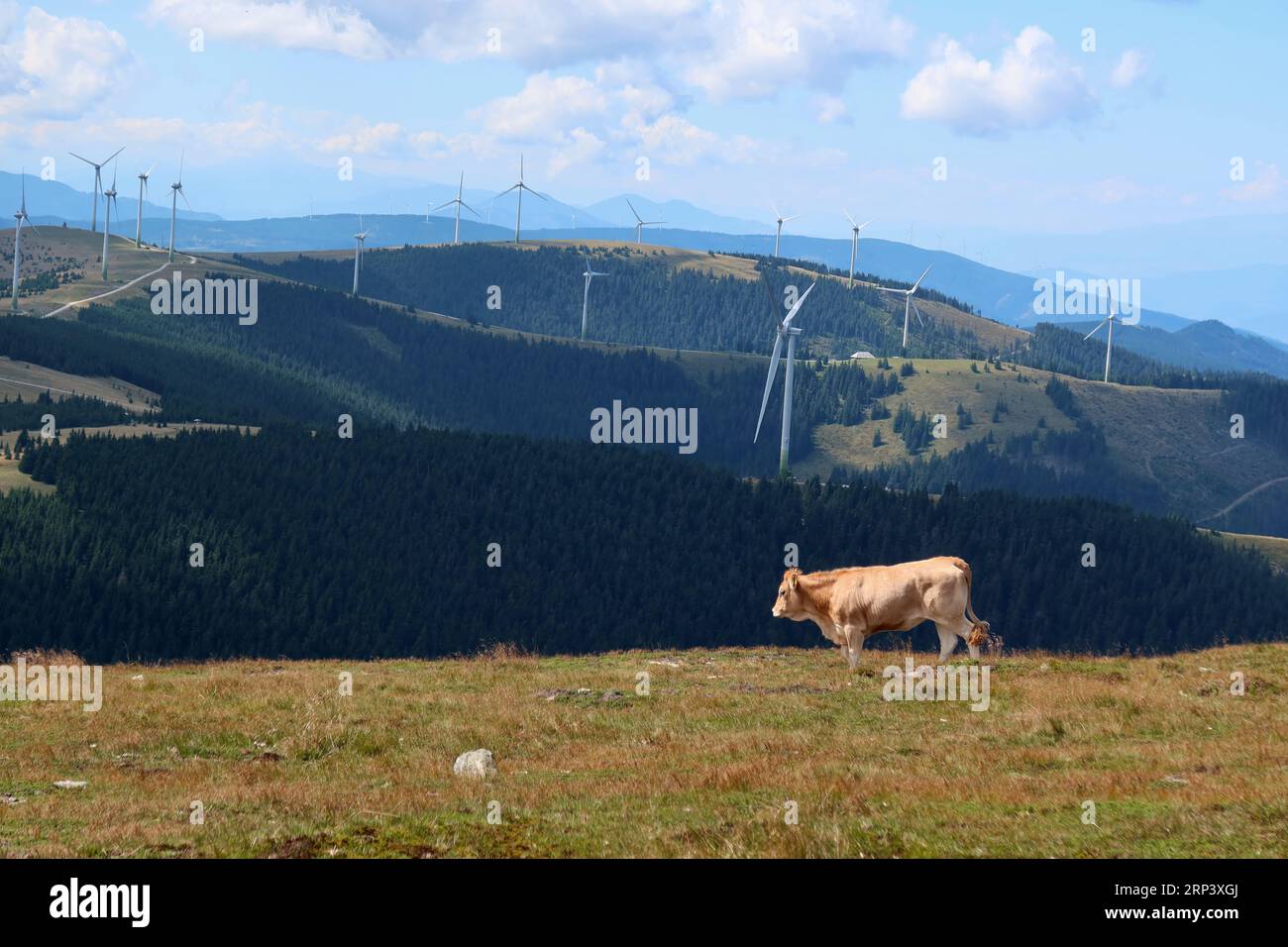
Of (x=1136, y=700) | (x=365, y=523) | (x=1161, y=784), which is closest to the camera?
(x=1161, y=784)

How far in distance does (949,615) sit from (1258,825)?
17375 mm

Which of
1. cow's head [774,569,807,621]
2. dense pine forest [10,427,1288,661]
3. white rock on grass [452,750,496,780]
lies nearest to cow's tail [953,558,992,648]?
cow's head [774,569,807,621]

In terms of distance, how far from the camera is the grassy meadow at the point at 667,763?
16.6 meters

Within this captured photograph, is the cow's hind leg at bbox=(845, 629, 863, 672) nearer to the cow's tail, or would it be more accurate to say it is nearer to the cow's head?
the cow's head

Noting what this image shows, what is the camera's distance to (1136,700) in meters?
27.5

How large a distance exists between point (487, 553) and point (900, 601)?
13311 centimetres

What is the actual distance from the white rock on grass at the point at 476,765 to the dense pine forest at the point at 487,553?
10913 centimetres

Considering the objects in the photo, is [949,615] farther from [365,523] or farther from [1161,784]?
[365,523]

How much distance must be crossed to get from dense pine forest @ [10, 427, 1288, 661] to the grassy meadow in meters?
102

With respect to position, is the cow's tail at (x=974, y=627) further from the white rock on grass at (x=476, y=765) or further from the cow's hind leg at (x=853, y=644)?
the white rock on grass at (x=476, y=765)

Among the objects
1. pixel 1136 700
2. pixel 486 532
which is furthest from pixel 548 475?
pixel 1136 700

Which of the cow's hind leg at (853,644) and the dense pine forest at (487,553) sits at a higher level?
the cow's hind leg at (853,644)
